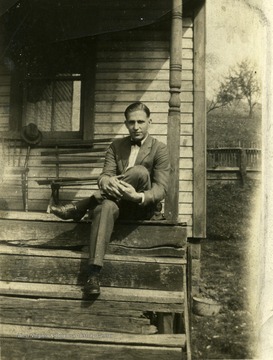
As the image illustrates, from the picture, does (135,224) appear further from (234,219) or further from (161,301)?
(234,219)

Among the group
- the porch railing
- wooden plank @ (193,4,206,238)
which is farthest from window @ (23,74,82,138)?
the porch railing

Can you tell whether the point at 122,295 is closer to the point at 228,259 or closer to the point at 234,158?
the point at 228,259

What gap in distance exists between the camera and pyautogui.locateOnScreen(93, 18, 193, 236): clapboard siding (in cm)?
608

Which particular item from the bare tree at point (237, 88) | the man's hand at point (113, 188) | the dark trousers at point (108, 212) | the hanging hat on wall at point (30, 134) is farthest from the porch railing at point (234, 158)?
the man's hand at point (113, 188)

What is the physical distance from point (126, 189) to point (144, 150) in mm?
606

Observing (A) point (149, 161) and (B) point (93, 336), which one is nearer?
(B) point (93, 336)

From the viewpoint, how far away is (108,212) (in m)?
3.17

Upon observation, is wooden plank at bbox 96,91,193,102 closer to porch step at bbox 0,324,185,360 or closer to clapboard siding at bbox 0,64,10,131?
clapboard siding at bbox 0,64,10,131

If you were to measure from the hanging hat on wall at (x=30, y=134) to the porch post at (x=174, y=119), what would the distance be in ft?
9.54

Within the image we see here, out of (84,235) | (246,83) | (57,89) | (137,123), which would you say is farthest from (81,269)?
(246,83)

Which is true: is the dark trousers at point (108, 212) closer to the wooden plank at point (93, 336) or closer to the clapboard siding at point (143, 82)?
the wooden plank at point (93, 336)

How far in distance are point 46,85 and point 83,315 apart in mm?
4665

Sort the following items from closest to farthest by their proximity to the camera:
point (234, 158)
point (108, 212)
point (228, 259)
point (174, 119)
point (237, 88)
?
1. point (108, 212)
2. point (174, 119)
3. point (228, 259)
4. point (234, 158)
5. point (237, 88)

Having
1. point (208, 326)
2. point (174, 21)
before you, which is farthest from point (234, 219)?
point (174, 21)
